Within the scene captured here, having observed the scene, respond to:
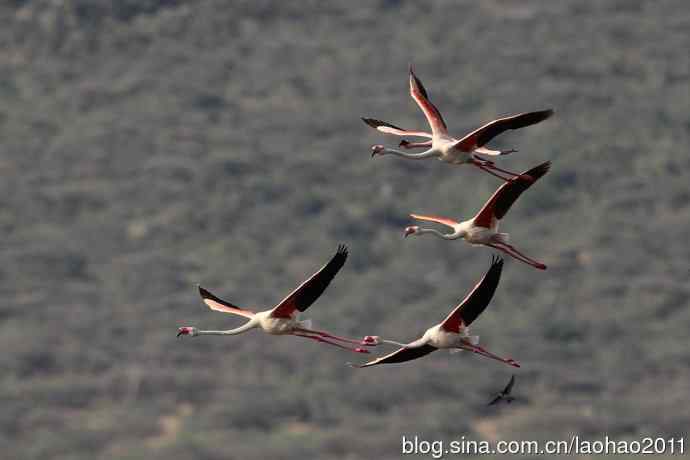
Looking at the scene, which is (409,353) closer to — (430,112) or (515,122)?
(430,112)

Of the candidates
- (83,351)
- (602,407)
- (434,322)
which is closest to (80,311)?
(83,351)

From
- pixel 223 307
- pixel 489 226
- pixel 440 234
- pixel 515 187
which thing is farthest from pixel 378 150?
pixel 223 307

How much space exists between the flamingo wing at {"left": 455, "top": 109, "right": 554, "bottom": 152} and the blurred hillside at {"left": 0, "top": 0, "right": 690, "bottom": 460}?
A: 50.7 meters

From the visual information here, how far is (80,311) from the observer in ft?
298

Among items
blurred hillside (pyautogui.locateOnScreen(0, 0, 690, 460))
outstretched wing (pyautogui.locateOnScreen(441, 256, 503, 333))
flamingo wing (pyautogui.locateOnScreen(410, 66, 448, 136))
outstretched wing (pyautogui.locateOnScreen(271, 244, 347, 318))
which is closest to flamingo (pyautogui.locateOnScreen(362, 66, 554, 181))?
flamingo wing (pyautogui.locateOnScreen(410, 66, 448, 136))

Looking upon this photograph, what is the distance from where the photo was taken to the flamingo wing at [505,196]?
2258 centimetres

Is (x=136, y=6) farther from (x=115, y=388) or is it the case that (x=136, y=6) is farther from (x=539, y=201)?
(x=115, y=388)

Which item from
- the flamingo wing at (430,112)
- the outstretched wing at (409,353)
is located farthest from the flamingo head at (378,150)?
the outstretched wing at (409,353)

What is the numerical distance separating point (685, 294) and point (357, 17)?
46.4 meters

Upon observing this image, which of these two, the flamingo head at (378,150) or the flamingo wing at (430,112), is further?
the flamingo wing at (430,112)

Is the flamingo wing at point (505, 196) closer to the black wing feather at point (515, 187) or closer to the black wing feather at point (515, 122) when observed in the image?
the black wing feather at point (515, 187)

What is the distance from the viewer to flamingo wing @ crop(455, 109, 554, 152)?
72.0ft

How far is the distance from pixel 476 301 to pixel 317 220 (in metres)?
80.4

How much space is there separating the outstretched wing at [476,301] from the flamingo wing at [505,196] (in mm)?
780
